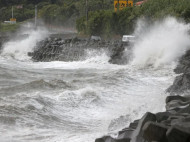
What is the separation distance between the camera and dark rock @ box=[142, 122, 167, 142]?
19.9ft

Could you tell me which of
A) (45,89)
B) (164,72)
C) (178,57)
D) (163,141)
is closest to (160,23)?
(178,57)

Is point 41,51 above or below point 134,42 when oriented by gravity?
below

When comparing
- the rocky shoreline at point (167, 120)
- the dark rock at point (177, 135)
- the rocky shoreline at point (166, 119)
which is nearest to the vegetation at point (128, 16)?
the rocky shoreline at point (166, 119)

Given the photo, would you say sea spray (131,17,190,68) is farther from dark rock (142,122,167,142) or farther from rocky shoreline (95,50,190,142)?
dark rock (142,122,167,142)

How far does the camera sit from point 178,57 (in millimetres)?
22609

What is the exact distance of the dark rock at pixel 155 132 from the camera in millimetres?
6070

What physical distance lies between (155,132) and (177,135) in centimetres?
35

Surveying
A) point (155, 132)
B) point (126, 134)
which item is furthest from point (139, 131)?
point (155, 132)

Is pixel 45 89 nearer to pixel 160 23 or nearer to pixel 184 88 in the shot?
pixel 184 88

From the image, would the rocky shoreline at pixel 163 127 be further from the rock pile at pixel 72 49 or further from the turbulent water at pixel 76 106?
the rock pile at pixel 72 49

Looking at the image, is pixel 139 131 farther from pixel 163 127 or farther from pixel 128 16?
pixel 128 16

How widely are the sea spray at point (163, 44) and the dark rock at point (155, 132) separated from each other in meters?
16.5

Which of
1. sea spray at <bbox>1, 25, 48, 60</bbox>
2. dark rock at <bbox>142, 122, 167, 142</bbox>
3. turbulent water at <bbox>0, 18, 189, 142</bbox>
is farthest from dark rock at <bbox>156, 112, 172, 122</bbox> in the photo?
sea spray at <bbox>1, 25, 48, 60</bbox>

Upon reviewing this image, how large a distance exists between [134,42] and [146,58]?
404 centimetres
